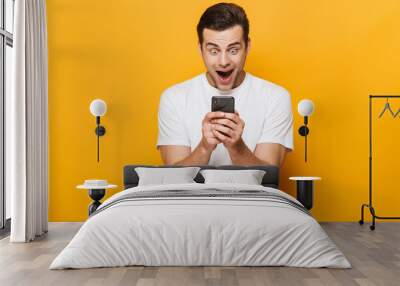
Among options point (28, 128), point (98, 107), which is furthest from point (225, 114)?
point (28, 128)

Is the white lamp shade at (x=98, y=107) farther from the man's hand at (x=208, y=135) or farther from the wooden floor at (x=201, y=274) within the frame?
the wooden floor at (x=201, y=274)

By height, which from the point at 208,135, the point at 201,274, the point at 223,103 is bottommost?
the point at 201,274

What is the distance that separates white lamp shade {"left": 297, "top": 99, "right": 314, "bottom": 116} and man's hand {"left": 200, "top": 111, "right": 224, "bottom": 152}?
3.41 feet

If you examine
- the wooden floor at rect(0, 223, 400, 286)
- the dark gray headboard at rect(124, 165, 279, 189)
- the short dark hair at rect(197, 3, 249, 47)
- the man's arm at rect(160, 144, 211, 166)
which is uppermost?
the short dark hair at rect(197, 3, 249, 47)

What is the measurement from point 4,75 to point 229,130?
2740 mm

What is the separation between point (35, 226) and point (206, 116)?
7.88 feet

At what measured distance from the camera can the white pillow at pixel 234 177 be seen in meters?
6.23

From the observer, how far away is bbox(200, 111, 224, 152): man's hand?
273 inches

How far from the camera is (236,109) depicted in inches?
277

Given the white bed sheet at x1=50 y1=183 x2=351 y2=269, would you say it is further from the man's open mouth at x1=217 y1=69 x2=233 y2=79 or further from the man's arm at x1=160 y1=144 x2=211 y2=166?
the man's open mouth at x1=217 y1=69 x2=233 y2=79

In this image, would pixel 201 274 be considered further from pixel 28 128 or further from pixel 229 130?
pixel 229 130

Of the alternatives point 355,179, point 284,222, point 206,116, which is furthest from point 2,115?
point 355,179

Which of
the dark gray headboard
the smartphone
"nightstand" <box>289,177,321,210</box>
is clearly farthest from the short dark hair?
"nightstand" <box>289,177,321,210</box>

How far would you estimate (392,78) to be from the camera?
7.15 m
